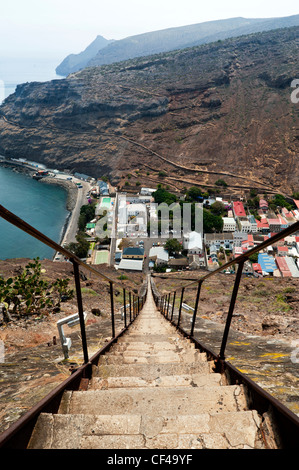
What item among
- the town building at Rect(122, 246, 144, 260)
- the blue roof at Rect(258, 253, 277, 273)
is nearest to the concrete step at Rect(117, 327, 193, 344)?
the blue roof at Rect(258, 253, 277, 273)

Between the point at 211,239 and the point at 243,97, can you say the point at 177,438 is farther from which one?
the point at 243,97

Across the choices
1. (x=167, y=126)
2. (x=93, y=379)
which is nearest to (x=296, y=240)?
(x=93, y=379)

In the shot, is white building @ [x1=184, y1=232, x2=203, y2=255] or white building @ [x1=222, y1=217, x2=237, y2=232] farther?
white building @ [x1=222, y1=217, x2=237, y2=232]

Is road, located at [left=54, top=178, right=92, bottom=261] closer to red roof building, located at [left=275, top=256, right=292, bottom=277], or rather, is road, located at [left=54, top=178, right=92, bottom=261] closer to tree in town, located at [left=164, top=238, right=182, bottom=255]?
tree in town, located at [left=164, top=238, right=182, bottom=255]

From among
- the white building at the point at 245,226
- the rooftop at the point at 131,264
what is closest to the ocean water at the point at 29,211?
the rooftop at the point at 131,264

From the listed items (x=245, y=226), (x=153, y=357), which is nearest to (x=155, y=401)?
(x=153, y=357)

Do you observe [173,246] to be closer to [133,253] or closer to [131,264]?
[133,253]

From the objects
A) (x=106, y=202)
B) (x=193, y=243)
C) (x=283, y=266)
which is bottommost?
(x=283, y=266)
